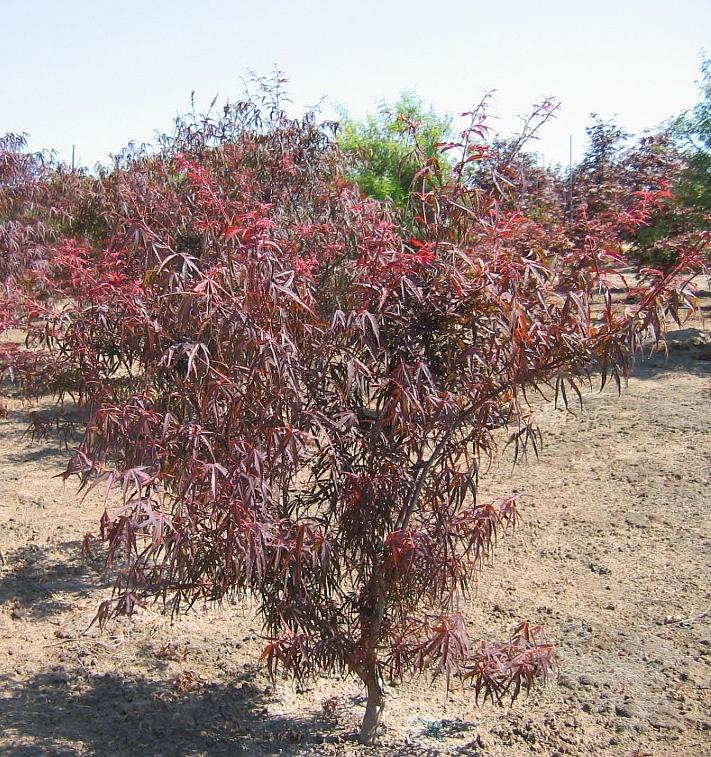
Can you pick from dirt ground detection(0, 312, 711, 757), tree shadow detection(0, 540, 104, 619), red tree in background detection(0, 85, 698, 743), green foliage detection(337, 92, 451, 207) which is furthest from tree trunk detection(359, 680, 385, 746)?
green foliage detection(337, 92, 451, 207)

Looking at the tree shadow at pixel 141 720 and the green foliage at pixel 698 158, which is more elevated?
the green foliage at pixel 698 158

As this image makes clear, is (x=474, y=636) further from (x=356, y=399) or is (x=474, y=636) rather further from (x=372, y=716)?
(x=356, y=399)

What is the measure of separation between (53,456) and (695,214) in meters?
8.85

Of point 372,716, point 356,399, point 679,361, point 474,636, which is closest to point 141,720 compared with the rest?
point 372,716

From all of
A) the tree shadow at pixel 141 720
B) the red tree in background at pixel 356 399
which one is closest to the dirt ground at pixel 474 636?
the tree shadow at pixel 141 720

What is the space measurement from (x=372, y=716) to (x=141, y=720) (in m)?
1.23

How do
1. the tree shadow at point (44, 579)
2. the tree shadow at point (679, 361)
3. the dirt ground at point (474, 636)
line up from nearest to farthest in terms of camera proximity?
the dirt ground at point (474, 636)
the tree shadow at point (44, 579)
the tree shadow at point (679, 361)

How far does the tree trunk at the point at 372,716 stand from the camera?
402 cm

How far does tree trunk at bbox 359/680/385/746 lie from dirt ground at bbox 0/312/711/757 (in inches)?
2.6

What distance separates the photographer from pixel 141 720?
429 centimetres

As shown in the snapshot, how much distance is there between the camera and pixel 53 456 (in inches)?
367

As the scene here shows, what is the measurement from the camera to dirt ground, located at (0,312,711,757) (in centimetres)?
415

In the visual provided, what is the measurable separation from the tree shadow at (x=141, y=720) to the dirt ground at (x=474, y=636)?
11 mm

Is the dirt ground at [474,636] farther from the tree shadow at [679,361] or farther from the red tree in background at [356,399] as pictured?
the tree shadow at [679,361]
